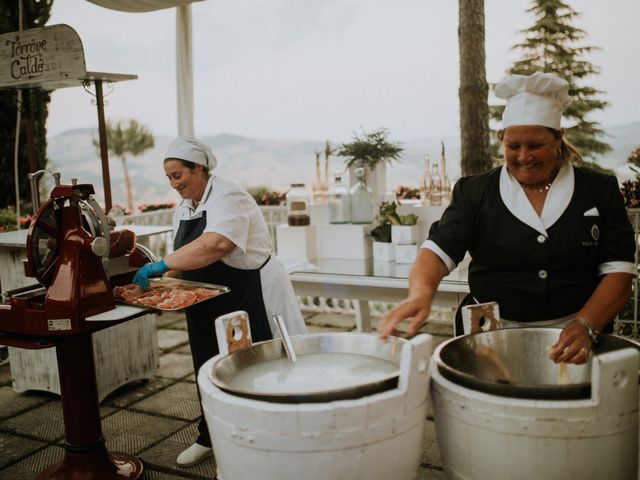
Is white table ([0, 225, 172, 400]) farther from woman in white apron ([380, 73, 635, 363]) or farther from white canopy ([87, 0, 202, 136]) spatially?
woman in white apron ([380, 73, 635, 363])

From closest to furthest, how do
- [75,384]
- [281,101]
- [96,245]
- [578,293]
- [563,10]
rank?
[578,293] < [96,245] < [75,384] < [563,10] < [281,101]

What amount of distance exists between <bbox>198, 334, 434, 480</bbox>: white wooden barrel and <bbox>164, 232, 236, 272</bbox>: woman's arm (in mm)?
1324

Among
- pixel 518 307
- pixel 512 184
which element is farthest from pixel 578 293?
pixel 512 184

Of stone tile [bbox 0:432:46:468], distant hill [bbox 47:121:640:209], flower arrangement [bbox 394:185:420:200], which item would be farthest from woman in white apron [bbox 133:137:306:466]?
distant hill [bbox 47:121:640:209]

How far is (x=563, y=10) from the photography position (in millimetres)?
14117

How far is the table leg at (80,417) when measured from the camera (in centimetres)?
252

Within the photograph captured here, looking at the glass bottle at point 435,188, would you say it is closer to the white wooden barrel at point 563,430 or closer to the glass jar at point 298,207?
the glass jar at point 298,207

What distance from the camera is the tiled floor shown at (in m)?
2.88

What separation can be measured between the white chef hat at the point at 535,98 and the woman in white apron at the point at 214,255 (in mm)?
1285

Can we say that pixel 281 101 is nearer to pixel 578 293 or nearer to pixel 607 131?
pixel 607 131

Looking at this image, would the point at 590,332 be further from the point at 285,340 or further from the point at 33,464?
the point at 33,464

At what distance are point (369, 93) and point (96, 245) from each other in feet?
36.7

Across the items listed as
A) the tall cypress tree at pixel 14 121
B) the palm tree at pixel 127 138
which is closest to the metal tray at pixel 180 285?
the tall cypress tree at pixel 14 121

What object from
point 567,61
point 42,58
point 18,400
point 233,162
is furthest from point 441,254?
point 233,162
